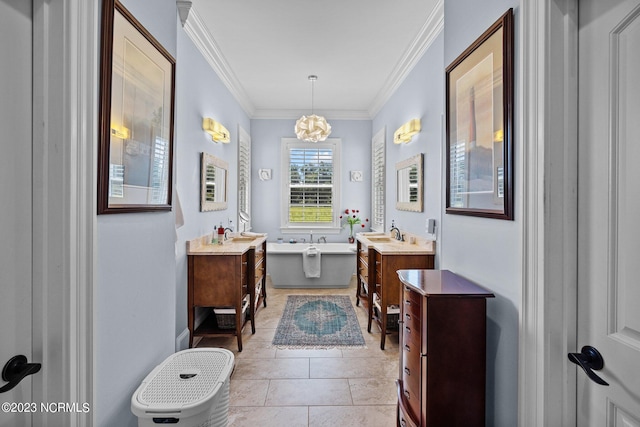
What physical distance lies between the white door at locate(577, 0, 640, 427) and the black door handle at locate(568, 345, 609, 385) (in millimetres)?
18

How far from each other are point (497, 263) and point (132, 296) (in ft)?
5.60

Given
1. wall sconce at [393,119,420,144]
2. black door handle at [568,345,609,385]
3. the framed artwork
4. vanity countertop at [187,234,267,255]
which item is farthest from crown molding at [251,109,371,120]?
black door handle at [568,345,609,385]

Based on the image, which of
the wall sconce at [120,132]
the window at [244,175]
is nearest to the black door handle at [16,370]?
the wall sconce at [120,132]

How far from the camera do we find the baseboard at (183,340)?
2.69 metres

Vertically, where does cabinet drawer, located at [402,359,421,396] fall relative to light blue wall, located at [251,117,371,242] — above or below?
below

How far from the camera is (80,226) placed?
1.08 meters

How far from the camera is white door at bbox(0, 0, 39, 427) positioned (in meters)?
0.92

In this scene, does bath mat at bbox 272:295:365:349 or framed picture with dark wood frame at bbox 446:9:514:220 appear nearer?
framed picture with dark wood frame at bbox 446:9:514:220

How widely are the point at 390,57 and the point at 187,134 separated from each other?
2385 mm

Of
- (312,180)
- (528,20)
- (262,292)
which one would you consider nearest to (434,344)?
(528,20)

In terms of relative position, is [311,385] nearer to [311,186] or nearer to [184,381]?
[184,381]

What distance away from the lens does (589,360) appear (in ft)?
3.33

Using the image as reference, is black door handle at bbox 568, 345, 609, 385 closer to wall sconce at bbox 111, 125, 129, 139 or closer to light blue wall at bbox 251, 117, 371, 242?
wall sconce at bbox 111, 125, 129, 139

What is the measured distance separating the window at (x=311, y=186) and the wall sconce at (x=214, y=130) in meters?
2.13
